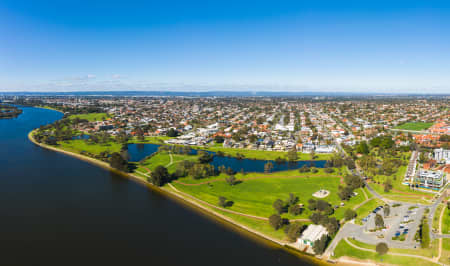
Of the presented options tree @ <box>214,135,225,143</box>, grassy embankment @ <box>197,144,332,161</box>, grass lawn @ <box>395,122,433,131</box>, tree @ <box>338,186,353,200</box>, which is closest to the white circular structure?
tree @ <box>338,186,353,200</box>

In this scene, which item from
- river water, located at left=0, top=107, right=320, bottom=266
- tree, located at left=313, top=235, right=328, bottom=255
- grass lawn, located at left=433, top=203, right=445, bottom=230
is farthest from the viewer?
grass lawn, located at left=433, top=203, right=445, bottom=230

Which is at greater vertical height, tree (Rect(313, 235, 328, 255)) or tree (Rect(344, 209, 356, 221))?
tree (Rect(344, 209, 356, 221))

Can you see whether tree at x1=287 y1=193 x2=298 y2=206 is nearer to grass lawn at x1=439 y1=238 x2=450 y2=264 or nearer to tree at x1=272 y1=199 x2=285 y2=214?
tree at x1=272 y1=199 x2=285 y2=214

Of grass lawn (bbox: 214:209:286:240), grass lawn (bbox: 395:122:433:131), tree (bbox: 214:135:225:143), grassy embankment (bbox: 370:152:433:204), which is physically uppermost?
grass lawn (bbox: 395:122:433:131)

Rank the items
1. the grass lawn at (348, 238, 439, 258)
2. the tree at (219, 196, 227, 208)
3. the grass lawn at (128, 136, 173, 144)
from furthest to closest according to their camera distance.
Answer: the grass lawn at (128, 136, 173, 144) → the tree at (219, 196, 227, 208) → the grass lawn at (348, 238, 439, 258)

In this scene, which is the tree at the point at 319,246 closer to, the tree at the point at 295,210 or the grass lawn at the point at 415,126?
the tree at the point at 295,210

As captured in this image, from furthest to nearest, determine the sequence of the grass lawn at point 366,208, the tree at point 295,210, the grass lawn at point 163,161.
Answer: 1. the grass lawn at point 163,161
2. the tree at point 295,210
3. the grass lawn at point 366,208

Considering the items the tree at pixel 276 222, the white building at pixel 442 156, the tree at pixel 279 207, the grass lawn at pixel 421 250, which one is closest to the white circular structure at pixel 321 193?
the tree at pixel 279 207
